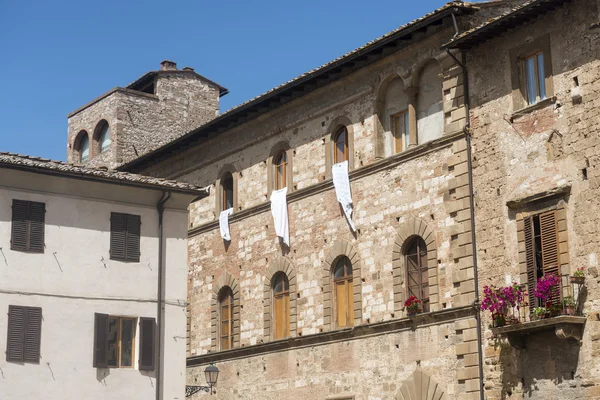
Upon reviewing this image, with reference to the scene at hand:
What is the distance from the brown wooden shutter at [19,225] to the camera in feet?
74.9

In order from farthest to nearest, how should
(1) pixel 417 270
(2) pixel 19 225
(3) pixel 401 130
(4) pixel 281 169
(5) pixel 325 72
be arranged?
(4) pixel 281 169
(5) pixel 325 72
(3) pixel 401 130
(1) pixel 417 270
(2) pixel 19 225

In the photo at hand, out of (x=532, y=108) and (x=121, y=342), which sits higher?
(x=532, y=108)

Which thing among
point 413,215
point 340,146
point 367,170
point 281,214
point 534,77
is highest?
point 340,146

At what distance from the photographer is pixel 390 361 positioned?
24906 millimetres

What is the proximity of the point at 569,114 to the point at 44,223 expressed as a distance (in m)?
10.8

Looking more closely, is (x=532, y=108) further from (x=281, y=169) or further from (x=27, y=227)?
(x=27, y=227)

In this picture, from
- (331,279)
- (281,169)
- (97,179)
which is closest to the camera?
(97,179)

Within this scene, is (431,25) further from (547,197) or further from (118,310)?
(118,310)

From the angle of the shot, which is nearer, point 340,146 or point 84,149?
point 340,146

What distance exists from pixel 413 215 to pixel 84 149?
22.7 metres

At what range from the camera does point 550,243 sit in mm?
21391

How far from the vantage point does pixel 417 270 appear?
24922 millimetres

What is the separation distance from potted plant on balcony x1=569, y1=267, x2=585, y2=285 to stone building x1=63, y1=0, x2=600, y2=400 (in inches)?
4.2

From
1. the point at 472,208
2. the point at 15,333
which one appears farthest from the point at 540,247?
the point at 15,333
